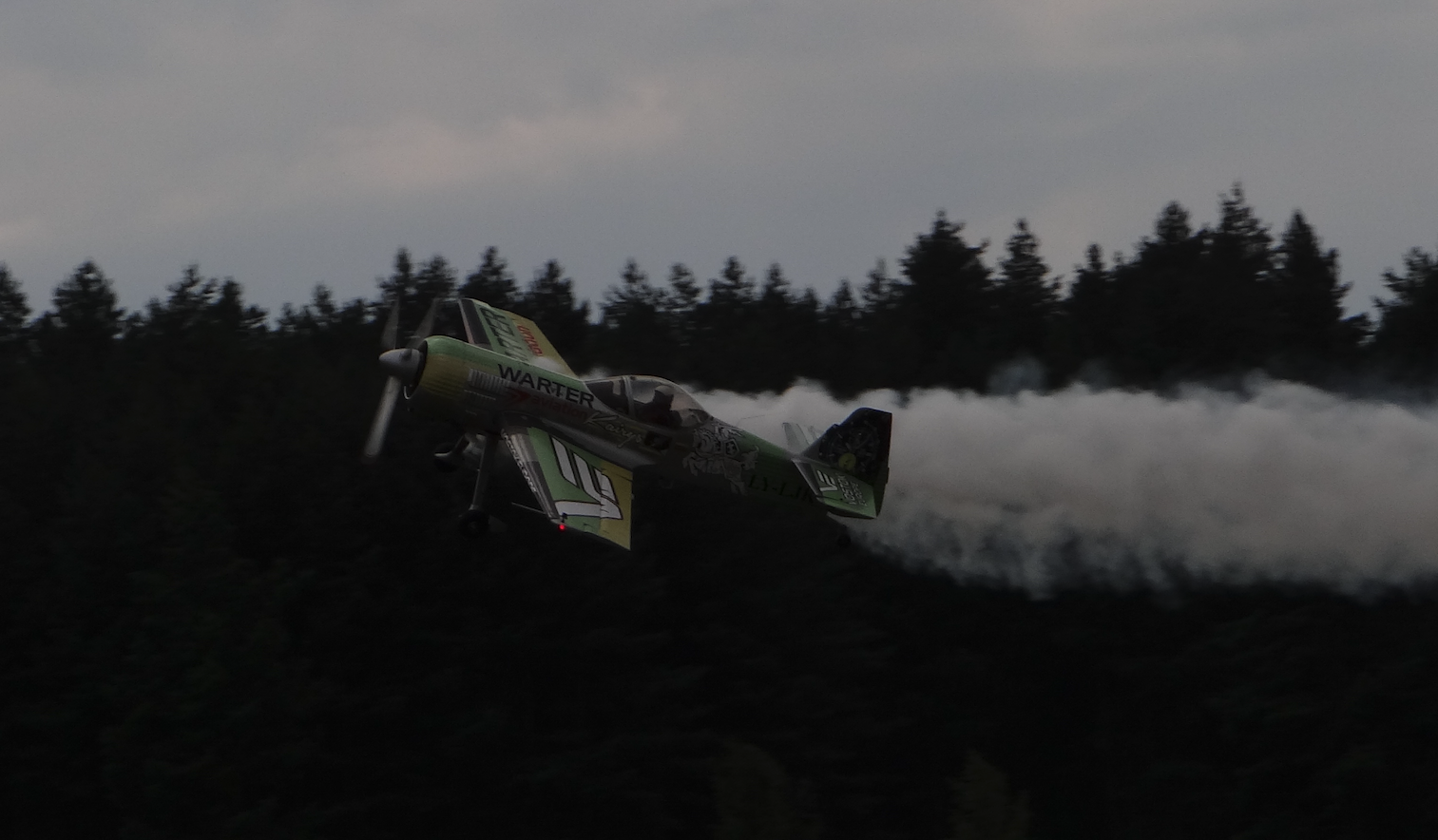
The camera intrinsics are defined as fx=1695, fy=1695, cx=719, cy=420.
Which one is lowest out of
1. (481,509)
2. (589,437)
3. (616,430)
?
(481,509)

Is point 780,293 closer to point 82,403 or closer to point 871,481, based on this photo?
point 82,403

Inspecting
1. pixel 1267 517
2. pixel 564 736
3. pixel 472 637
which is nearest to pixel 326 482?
pixel 472 637

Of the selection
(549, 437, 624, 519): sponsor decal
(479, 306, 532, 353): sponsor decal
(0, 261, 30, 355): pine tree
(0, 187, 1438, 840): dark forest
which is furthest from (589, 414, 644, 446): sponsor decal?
(0, 261, 30, 355): pine tree

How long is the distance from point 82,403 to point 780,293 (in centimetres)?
3107

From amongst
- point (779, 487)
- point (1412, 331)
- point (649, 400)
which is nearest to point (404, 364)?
point (649, 400)

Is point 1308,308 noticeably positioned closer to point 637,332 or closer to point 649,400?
point 637,332

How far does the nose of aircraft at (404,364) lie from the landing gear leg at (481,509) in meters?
1.21

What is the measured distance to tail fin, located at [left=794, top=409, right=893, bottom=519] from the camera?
21094 millimetres

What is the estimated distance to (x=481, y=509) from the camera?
1938cm

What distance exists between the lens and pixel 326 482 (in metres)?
39.2

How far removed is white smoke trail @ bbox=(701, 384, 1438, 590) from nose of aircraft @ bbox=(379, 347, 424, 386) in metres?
4.72

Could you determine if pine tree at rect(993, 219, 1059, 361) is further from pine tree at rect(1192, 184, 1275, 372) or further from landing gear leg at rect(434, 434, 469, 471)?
landing gear leg at rect(434, 434, 469, 471)

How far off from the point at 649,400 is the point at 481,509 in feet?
7.88

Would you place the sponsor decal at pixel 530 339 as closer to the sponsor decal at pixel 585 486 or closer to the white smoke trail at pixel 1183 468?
the white smoke trail at pixel 1183 468
